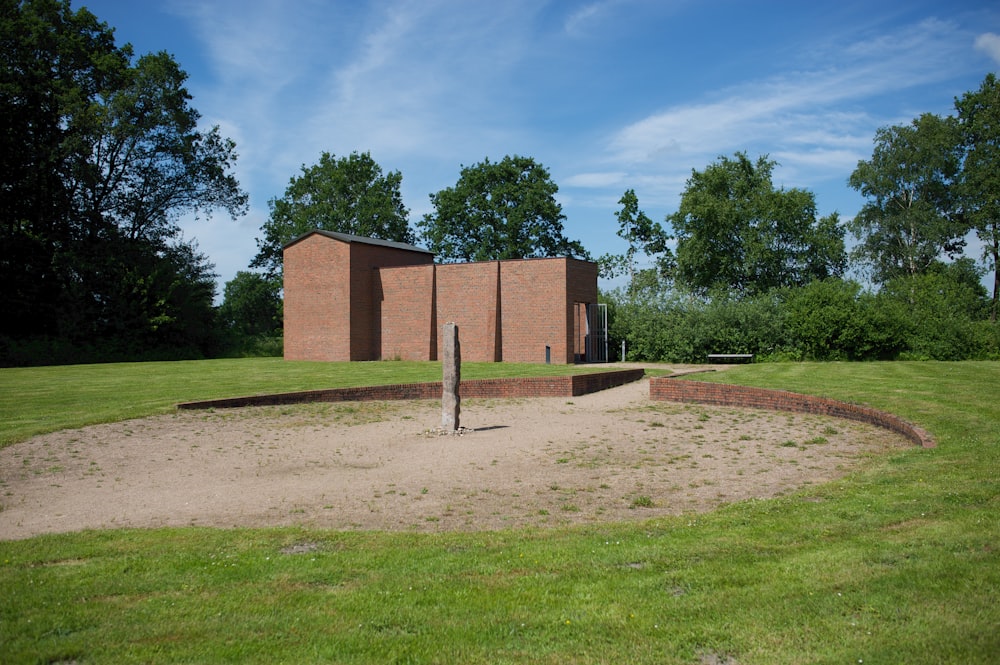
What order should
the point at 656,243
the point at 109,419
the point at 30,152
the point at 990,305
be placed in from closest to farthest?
1. the point at 109,419
2. the point at 30,152
3. the point at 990,305
4. the point at 656,243

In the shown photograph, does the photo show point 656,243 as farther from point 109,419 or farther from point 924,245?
point 109,419

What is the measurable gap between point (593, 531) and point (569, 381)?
1356cm

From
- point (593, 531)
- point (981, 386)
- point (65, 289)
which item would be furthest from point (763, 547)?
point (65, 289)

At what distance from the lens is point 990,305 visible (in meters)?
43.6

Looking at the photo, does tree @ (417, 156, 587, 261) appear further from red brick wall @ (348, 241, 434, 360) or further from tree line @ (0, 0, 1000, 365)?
red brick wall @ (348, 241, 434, 360)

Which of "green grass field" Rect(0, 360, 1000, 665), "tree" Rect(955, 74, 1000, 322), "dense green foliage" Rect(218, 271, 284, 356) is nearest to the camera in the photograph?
"green grass field" Rect(0, 360, 1000, 665)

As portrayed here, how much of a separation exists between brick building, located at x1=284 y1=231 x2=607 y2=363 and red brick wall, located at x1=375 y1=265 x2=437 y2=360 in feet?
0.16

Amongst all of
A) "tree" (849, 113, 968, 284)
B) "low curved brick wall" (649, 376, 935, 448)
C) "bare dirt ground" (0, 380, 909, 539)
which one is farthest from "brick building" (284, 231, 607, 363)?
"tree" (849, 113, 968, 284)

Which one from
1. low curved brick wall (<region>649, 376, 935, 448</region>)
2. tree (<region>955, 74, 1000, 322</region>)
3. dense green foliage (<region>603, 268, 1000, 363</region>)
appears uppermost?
tree (<region>955, 74, 1000, 322</region>)

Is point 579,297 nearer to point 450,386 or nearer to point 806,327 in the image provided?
point 806,327

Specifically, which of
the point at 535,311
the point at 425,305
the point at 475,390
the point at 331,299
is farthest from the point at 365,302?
the point at 475,390

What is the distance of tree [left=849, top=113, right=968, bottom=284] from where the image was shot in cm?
4475

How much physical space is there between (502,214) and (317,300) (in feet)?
78.6

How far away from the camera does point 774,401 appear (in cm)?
1662
